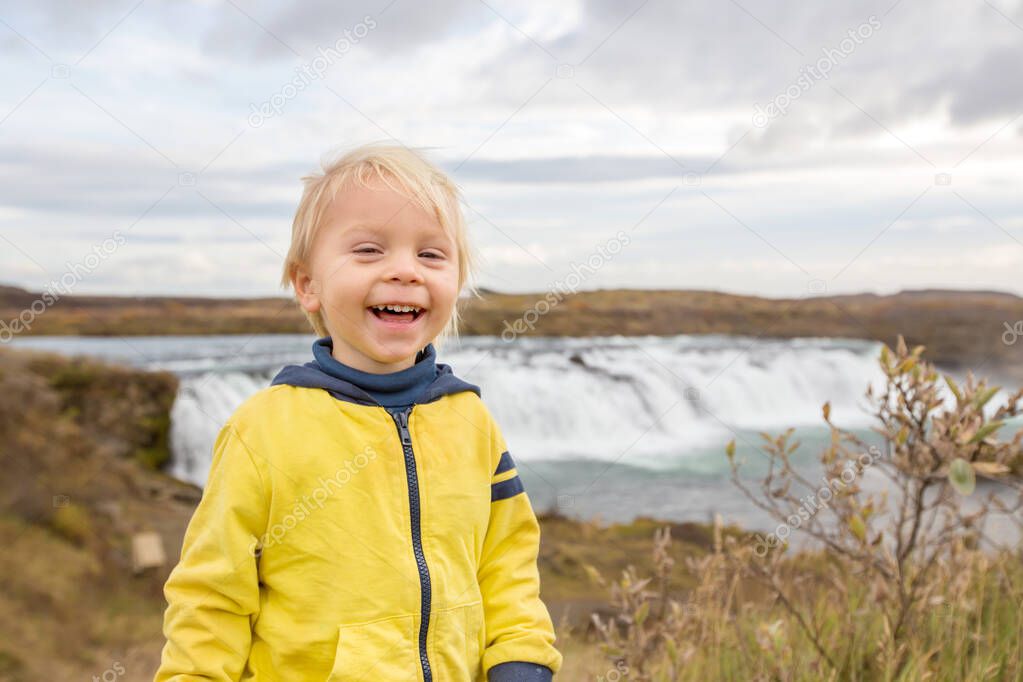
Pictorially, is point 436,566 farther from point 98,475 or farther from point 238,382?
point 238,382

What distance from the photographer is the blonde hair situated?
1.69m

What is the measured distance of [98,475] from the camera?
7.73m

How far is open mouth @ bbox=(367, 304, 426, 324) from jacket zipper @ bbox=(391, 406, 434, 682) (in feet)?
0.59

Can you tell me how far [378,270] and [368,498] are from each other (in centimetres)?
44

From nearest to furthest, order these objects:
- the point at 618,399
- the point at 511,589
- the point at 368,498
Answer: the point at 368,498 < the point at 511,589 < the point at 618,399

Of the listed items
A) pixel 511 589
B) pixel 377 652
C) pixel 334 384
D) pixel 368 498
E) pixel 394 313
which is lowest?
pixel 377 652

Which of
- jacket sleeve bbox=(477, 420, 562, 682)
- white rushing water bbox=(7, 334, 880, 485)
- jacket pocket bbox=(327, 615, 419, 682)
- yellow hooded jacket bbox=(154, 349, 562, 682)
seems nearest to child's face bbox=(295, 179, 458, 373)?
yellow hooded jacket bbox=(154, 349, 562, 682)

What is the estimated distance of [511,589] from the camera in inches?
69.1

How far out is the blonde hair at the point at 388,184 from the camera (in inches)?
66.5

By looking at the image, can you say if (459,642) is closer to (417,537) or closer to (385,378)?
(417,537)

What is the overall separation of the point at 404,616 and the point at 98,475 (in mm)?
7123

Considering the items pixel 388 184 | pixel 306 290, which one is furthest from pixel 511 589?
pixel 388 184

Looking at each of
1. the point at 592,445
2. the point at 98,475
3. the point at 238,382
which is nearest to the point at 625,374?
the point at 592,445

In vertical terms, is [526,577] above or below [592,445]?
below
